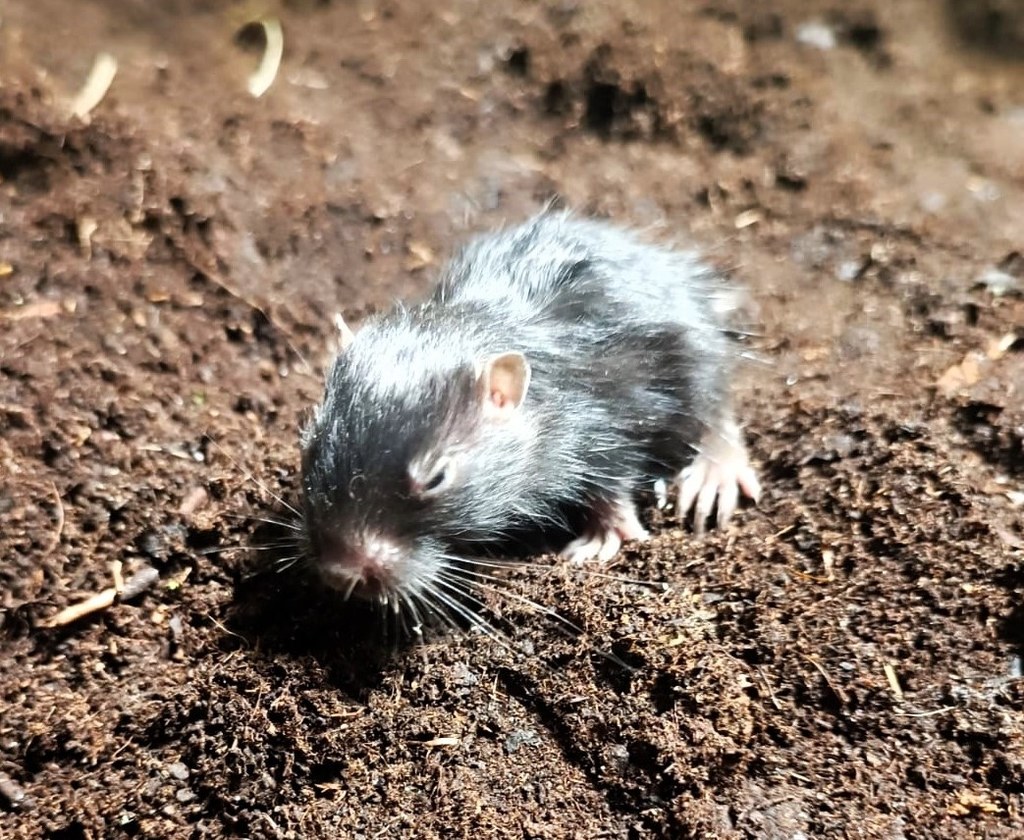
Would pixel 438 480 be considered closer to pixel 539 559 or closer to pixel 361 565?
pixel 361 565

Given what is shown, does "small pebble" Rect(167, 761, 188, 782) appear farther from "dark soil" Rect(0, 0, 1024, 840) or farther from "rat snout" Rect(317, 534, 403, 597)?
"rat snout" Rect(317, 534, 403, 597)

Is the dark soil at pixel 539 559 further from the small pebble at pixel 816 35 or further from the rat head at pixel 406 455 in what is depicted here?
the rat head at pixel 406 455

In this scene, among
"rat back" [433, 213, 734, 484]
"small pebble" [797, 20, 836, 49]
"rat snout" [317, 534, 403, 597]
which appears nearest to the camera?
"rat snout" [317, 534, 403, 597]

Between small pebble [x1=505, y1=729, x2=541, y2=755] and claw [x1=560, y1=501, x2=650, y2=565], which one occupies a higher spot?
claw [x1=560, y1=501, x2=650, y2=565]

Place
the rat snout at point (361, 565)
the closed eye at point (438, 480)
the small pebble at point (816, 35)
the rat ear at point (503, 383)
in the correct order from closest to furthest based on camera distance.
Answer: the rat snout at point (361, 565), the closed eye at point (438, 480), the rat ear at point (503, 383), the small pebble at point (816, 35)

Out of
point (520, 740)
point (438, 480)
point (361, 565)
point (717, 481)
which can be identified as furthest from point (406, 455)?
point (717, 481)

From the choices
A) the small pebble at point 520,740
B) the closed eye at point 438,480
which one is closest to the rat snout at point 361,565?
the closed eye at point 438,480

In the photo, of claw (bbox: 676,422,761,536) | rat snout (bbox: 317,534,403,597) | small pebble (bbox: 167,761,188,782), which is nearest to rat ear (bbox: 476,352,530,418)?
rat snout (bbox: 317,534,403,597)

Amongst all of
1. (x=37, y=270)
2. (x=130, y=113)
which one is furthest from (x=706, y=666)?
(x=130, y=113)
